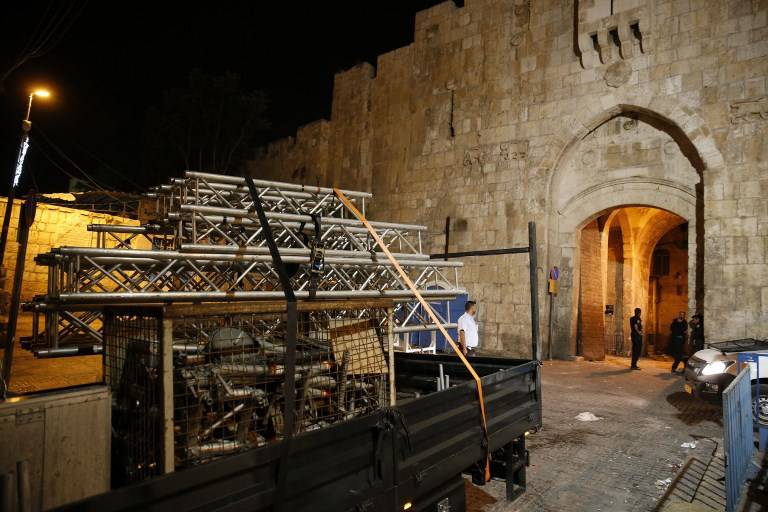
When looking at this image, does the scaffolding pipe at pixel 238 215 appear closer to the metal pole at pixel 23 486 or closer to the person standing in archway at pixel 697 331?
the metal pole at pixel 23 486

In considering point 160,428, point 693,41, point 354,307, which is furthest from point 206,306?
point 693,41

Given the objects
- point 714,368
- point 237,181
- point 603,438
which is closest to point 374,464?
point 237,181

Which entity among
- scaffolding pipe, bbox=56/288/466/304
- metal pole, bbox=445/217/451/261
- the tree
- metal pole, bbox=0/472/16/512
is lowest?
metal pole, bbox=0/472/16/512

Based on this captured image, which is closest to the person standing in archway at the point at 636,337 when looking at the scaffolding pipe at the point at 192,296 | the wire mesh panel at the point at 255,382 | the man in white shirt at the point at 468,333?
the man in white shirt at the point at 468,333

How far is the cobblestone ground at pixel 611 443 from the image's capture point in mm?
4898

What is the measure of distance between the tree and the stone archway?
60.0ft

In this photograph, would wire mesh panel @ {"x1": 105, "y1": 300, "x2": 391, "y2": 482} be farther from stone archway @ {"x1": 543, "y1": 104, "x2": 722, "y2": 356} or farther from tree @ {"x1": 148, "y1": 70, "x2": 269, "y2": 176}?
tree @ {"x1": 148, "y1": 70, "x2": 269, "y2": 176}

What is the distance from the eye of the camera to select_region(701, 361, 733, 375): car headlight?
8.15 m

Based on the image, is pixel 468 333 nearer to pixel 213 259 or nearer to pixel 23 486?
pixel 213 259

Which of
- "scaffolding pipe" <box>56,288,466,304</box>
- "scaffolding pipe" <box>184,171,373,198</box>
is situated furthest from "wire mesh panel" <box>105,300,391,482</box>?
"scaffolding pipe" <box>184,171,373,198</box>

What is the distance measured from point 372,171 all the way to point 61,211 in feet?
41.7

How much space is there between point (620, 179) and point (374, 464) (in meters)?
13.2

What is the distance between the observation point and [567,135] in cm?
1403

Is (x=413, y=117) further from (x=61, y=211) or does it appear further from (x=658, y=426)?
(x=61, y=211)
